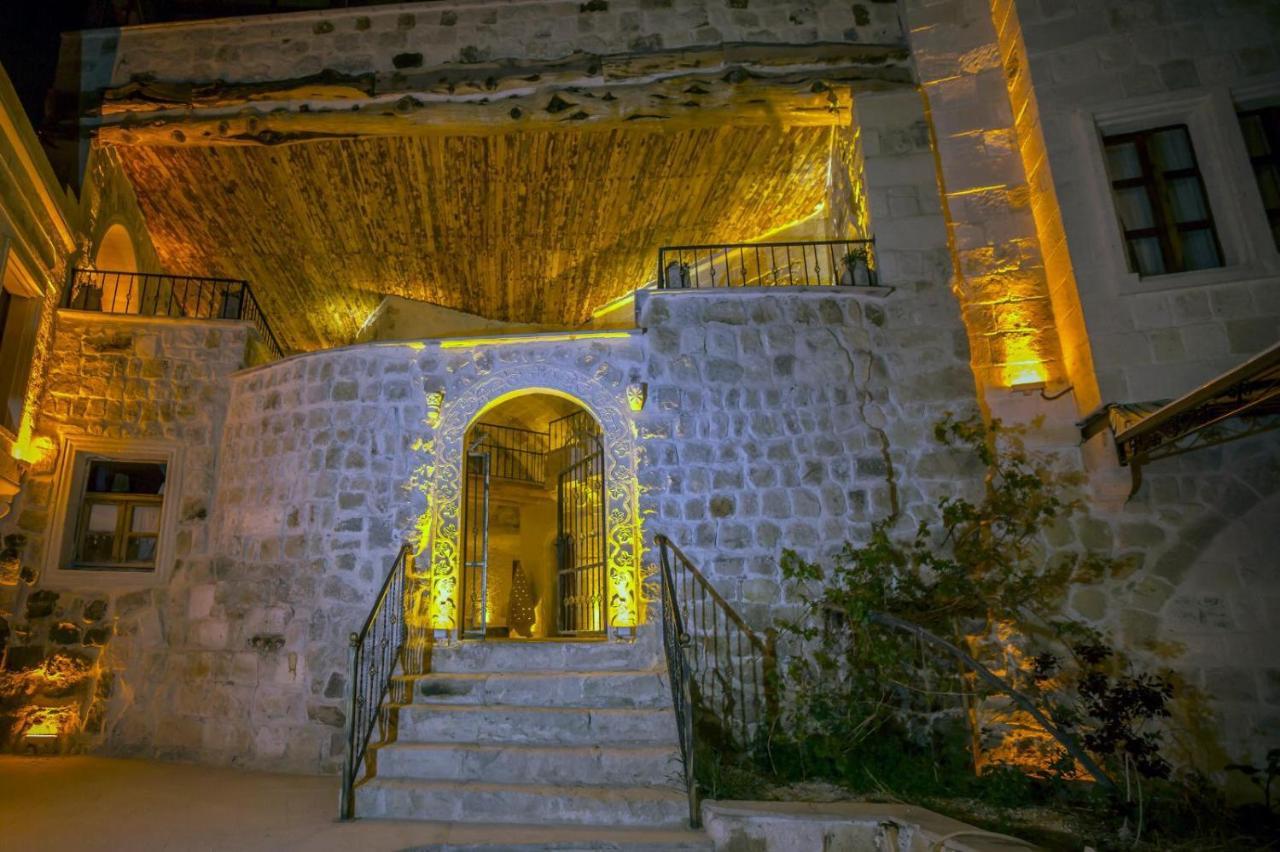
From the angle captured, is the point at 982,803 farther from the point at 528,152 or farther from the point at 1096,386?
the point at 528,152

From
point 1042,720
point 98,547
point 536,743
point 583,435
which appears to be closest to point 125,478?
point 98,547

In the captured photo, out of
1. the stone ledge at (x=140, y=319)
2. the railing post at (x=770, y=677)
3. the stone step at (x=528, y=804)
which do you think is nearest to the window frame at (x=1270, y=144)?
the railing post at (x=770, y=677)

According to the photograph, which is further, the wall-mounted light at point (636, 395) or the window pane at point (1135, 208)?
the wall-mounted light at point (636, 395)

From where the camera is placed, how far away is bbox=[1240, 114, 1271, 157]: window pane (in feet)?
18.5

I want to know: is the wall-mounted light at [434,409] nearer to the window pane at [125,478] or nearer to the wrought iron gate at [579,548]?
the wrought iron gate at [579,548]

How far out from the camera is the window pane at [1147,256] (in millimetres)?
5598

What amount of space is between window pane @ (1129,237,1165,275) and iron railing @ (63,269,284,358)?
8.07 meters

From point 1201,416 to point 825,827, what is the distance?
3.60 metres

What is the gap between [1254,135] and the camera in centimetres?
570

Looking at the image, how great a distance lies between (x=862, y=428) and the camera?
6191 millimetres

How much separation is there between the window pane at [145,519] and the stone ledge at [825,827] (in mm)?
5955

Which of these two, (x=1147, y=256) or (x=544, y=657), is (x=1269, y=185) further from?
(x=544, y=657)

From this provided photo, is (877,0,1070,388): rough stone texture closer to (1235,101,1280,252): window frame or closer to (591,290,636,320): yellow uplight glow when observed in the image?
(1235,101,1280,252): window frame

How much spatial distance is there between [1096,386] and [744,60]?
4.70 m
